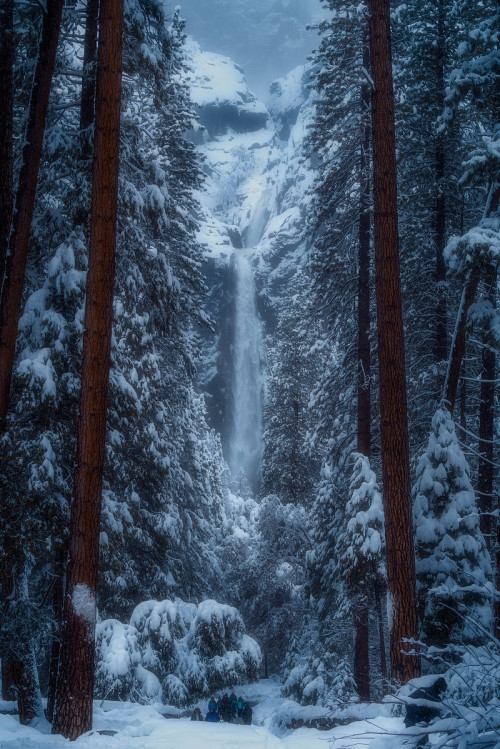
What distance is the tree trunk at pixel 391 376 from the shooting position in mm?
6438

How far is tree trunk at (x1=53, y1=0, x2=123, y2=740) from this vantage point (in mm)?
6105

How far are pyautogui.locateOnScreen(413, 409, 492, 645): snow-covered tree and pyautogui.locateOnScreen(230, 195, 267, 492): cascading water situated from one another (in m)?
57.3

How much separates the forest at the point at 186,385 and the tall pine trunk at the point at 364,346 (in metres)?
0.06

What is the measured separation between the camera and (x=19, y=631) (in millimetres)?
7641

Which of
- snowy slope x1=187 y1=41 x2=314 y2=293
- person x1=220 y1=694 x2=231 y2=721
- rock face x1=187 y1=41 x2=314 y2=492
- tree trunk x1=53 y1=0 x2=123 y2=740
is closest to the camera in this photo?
tree trunk x1=53 y1=0 x2=123 y2=740

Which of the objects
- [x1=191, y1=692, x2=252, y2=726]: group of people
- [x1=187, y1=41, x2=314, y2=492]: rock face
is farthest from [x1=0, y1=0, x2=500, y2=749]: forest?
[x1=187, y1=41, x2=314, y2=492]: rock face

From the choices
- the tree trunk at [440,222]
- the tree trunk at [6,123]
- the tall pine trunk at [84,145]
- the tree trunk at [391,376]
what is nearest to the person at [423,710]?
the tree trunk at [391,376]

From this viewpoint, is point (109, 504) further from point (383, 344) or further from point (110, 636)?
point (383, 344)

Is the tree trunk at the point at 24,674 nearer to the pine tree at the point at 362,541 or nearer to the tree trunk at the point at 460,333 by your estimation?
the pine tree at the point at 362,541

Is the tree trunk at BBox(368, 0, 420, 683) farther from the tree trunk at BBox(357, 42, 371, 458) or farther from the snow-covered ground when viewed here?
the tree trunk at BBox(357, 42, 371, 458)

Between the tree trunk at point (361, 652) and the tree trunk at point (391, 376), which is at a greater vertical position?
the tree trunk at point (391, 376)

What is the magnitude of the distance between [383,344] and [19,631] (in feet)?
19.5

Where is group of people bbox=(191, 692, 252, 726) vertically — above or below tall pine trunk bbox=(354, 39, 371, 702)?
below

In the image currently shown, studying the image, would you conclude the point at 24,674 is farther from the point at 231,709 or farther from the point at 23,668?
the point at 231,709
